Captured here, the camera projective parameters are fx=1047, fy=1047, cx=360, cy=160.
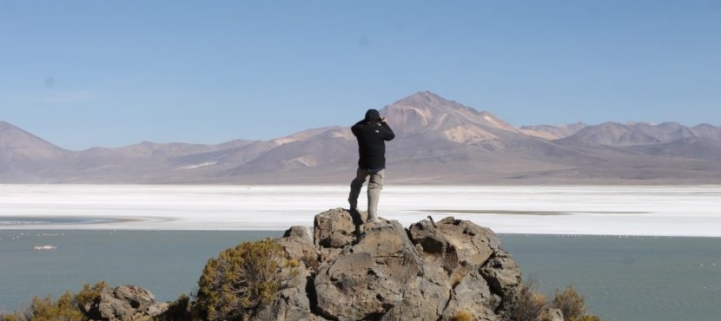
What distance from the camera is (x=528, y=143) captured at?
19450cm

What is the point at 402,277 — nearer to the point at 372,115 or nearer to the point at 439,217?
the point at 372,115

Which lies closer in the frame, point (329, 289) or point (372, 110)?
point (329, 289)

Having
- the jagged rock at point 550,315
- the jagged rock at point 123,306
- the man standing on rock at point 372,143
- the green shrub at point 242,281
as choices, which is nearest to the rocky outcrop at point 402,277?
the green shrub at point 242,281

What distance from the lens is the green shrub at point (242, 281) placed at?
8.99m

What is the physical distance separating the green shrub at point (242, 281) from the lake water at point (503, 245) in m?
6.64

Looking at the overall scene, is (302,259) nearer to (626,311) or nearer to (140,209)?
(626,311)

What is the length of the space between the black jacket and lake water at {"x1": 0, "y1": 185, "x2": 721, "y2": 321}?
5392mm

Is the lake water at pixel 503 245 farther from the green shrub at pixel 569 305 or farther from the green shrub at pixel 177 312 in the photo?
the green shrub at pixel 177 312

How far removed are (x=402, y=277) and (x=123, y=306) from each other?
10.2 feet

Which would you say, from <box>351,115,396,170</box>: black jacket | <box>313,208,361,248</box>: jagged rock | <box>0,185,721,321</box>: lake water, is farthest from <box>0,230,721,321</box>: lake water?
<box>351,115,396,170</box>: black jacket

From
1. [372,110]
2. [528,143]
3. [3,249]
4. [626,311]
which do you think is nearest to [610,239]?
[626,311]

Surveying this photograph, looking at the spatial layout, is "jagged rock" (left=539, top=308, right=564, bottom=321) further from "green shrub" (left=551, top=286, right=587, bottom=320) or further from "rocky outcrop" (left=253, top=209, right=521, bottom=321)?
"green shrub" (left=551, top=286, right=587, bottom=320)

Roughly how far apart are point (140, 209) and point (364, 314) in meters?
42.6

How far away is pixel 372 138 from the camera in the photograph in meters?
10.3
